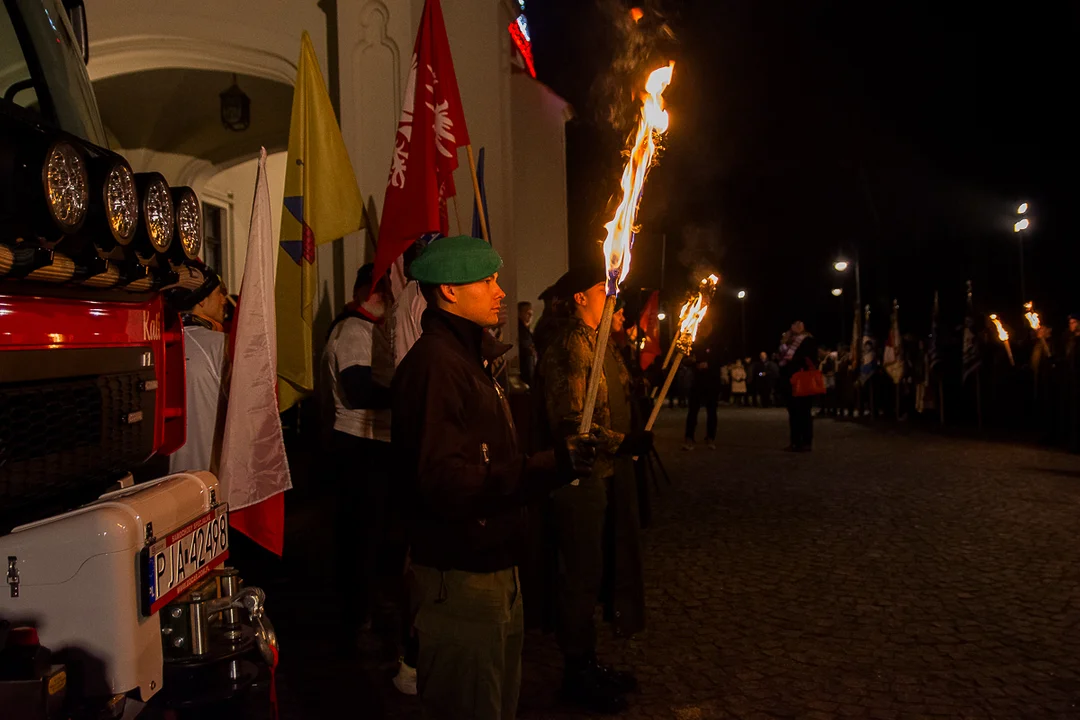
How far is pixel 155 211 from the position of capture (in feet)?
10.5

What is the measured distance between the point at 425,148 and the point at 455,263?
3.76 metres

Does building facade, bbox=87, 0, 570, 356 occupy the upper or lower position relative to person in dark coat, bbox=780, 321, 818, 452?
upper

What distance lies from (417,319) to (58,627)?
354cm

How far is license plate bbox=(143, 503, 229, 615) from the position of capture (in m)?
2.70

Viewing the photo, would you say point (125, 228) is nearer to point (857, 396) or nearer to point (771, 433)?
point (771, 433)

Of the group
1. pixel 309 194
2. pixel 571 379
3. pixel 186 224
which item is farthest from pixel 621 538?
pixel 309 194

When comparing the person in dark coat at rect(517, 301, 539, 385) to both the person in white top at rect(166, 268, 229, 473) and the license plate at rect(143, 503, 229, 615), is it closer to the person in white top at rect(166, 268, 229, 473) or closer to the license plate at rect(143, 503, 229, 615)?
the person in white top at rect(166, 268, 229, 473)

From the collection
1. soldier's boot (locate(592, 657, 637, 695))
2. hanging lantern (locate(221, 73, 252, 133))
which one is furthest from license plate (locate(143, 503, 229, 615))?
hanging lantern (locate(221, 73, 252, 133))

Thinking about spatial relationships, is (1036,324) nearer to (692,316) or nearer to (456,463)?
(692,316)

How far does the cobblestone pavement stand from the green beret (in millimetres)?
2451

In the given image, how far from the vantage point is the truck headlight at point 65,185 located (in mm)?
2490

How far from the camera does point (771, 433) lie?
19172 millimetres

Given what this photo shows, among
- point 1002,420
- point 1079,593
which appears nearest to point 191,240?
point 1079,593

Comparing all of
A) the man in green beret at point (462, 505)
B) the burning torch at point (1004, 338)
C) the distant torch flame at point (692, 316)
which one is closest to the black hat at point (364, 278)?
the distant torch flame at point (692, 316)
